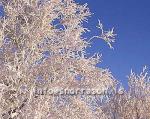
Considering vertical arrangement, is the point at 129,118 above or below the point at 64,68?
below

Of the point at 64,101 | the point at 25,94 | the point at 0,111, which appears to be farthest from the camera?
the point at 64,101

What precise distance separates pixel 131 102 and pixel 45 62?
4.60 metres

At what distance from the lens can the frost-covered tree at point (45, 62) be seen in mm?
22484

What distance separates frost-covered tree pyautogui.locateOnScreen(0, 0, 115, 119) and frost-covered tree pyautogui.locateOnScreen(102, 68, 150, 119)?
0.63 meters

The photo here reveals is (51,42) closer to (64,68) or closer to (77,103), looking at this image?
(64,68)

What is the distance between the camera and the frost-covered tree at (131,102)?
964 inches

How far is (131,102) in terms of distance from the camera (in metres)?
24.5

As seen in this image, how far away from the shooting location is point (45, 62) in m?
23.3

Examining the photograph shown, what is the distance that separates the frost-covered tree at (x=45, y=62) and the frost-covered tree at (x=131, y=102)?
2.06ft

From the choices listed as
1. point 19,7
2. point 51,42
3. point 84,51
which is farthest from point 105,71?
point 19,7

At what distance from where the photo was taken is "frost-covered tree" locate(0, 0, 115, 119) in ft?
73.8

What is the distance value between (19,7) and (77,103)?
17.2 ft

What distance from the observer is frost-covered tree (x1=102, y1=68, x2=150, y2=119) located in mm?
24484

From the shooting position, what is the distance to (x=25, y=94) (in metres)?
22.2
